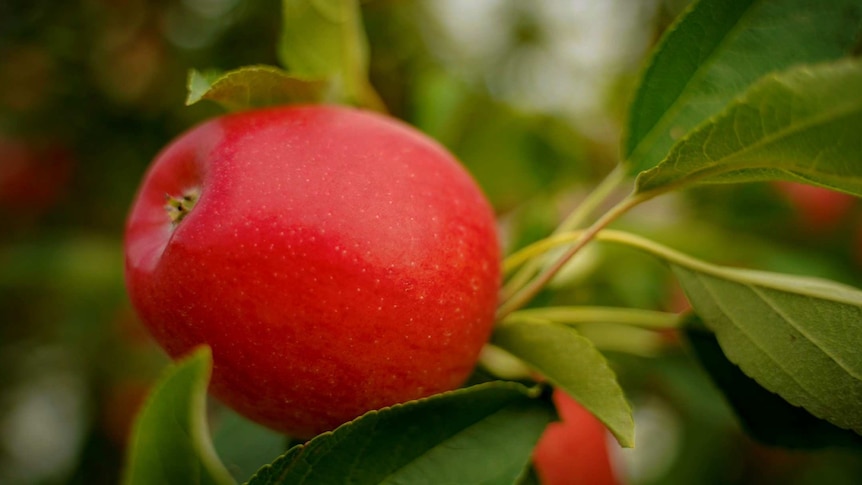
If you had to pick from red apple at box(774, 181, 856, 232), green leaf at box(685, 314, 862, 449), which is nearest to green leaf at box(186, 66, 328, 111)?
green leaf at box(685, 314, 862, 449)

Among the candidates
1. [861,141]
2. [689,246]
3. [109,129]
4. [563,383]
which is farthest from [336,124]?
[109,129]

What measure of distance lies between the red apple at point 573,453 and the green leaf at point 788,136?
0.42 m

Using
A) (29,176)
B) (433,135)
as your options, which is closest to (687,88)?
(433,135)

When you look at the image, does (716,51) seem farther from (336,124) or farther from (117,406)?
(117,406)

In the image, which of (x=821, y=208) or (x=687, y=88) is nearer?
(x=687, y=88)

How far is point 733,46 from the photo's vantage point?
0.64 metres

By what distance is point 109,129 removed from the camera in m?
1.61

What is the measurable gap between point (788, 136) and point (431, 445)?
13.6 inches

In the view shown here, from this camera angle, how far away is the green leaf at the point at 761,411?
0.71 meters

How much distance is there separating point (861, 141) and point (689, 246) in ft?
2.71

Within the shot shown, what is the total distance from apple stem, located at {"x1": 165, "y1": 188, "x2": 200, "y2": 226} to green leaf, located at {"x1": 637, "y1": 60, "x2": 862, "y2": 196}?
393 mm

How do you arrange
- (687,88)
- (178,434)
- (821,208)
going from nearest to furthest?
(178,434) < (687,88) < (821,208)

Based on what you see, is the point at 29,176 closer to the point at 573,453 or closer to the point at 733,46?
the point at 573,453

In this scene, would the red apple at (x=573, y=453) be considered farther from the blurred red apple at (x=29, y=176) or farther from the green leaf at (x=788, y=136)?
the blurred red apple at (x=29, y=176)
